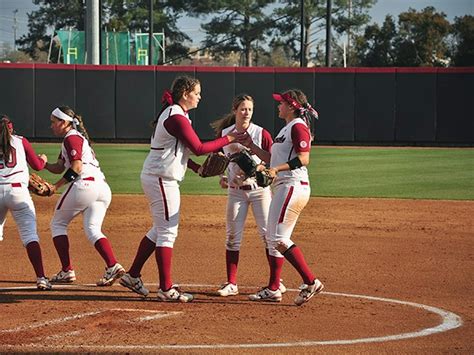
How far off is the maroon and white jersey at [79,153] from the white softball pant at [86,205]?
0.24 feet

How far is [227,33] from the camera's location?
172 ft

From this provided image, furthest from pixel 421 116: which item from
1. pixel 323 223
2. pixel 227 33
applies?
pixel 227 33

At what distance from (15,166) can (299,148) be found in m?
2.45

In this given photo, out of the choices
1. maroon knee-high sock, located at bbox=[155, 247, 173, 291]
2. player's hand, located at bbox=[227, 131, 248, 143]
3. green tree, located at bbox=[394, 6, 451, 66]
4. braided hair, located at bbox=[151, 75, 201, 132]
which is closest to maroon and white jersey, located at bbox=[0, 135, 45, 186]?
braided hair, located at bbox=[151, 75, 201, 132]

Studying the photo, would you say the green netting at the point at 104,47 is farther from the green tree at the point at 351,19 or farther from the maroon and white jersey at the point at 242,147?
the maroon and white jersey at the point at 242,147

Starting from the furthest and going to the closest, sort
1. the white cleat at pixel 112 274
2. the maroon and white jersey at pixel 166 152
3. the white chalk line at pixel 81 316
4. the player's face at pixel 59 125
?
the player's face at pixel 59 125 < the white cleat at pixel 112 274 < the maroon and white jersey at pixel 166 152 < the white chalk line at pixel 81 316

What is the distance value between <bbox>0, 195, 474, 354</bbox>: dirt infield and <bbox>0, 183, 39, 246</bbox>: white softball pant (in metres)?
0.48

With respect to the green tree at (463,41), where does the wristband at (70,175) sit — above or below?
below

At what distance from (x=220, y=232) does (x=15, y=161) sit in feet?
14.7

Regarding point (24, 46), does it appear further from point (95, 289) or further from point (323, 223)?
point (95, 289)

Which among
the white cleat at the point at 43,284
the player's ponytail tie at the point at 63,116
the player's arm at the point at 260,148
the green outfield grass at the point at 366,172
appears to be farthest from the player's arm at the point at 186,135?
the green outfield grass at the point at 366,172

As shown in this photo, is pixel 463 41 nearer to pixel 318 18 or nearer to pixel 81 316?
pixel 318 18

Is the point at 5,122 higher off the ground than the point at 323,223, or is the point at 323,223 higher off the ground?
the point at 5,122

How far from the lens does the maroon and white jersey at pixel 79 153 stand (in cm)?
838
